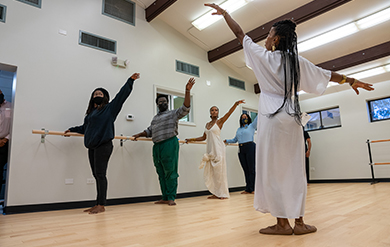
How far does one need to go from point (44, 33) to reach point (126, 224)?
10.2 feet

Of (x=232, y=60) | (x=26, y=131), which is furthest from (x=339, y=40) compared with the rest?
(x=26, y=131)

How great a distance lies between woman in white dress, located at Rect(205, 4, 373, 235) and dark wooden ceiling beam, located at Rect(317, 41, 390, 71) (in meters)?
4.75

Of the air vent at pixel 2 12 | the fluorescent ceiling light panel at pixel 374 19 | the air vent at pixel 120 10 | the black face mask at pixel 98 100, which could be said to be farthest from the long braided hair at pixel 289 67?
the fluorescent ceiling light panel at pixel 374 19

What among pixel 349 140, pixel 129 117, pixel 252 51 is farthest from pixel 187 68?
pixel 349 140

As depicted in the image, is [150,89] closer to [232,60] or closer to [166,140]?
[166,140]

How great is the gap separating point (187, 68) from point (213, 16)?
117 cm

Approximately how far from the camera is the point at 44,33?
3799 mm

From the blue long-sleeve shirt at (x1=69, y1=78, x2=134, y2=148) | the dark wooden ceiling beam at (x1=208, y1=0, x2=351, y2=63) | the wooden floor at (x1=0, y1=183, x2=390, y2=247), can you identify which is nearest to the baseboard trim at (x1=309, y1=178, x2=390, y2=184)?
the dark wooden ceiling beam at (x1=208, y1=0, x2=351, y2=63)

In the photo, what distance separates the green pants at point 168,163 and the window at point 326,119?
5.54 meters

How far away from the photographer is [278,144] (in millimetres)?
1590

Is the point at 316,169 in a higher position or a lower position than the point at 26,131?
lower

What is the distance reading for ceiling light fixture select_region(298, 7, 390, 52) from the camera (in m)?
4.63

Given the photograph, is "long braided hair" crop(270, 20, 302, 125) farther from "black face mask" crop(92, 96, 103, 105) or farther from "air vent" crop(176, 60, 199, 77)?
"air vent" crop(176, 60, 199, 77)

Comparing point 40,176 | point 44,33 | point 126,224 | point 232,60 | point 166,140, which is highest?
point 232,60
